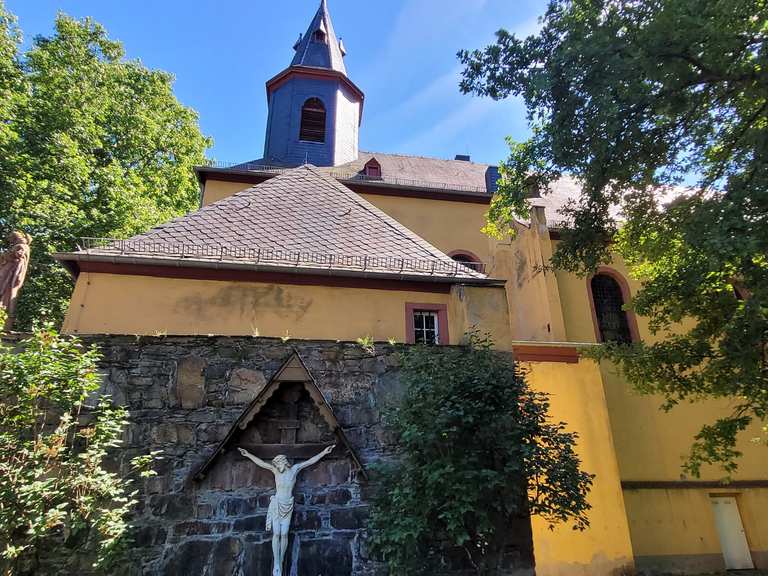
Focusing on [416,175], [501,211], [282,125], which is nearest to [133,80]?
[282,125]

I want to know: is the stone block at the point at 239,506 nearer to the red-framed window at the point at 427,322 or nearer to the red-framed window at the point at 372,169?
the red-framed window at the point at 427,322

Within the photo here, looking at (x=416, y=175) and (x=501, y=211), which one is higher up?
(x=416, y=175)

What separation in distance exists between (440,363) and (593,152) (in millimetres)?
3963

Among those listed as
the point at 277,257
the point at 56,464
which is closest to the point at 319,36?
the point at 277,257

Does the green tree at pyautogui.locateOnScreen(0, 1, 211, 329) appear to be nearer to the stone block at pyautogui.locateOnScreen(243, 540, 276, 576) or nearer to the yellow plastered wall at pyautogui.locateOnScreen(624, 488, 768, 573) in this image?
the stone block at pyautogui.locateOnScreen(243, 540, 276, 576)

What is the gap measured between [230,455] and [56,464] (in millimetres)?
1762

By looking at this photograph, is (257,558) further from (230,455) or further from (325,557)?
(230,455)

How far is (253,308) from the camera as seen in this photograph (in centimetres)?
773

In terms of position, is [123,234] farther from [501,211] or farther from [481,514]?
[481,514]

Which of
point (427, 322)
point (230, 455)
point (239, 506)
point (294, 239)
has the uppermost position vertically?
point (294, 239)

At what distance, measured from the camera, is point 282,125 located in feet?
61.9

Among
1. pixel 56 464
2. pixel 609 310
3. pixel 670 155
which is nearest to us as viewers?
pixel 56 464

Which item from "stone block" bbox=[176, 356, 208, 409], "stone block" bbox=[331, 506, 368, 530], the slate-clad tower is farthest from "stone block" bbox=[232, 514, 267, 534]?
the slate-clad tower

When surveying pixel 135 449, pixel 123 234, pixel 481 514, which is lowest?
pixel 481 514
